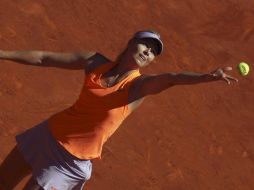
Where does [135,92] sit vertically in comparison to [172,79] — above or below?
below

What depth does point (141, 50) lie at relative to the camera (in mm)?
3607

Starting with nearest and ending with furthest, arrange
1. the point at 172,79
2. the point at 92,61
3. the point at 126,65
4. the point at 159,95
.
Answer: the point at 172,79 → the point at 126,65 → the point at 92,61 → the point at 159,95

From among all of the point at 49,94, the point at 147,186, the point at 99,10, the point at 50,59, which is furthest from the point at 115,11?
the point at 50,59

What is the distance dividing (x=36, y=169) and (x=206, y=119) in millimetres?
3728

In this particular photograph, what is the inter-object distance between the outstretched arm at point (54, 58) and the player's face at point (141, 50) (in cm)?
31

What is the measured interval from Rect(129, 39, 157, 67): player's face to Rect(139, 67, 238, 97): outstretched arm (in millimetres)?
145

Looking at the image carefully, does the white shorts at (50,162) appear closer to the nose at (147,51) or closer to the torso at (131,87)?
the torso at (131,87)

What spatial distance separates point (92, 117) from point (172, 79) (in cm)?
55

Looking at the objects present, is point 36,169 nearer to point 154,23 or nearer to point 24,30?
point 24,30

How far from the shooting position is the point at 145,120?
6824mm

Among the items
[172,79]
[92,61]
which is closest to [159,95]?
[92,61]

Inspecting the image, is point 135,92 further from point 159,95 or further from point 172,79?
point 159,95

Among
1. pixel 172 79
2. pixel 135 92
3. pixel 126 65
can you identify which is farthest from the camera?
pixel 126 65

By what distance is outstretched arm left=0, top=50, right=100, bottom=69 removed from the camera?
381cm
